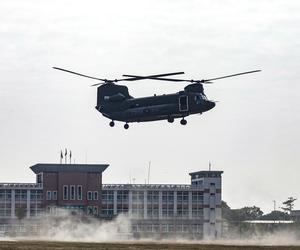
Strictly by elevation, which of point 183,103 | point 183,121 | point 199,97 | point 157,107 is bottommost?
point 183,121

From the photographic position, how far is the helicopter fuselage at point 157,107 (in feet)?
348

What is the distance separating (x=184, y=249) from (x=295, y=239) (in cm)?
4390

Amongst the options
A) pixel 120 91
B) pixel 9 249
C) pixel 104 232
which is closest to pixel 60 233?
pixel 104 232

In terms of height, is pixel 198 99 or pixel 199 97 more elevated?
pixel 199 97

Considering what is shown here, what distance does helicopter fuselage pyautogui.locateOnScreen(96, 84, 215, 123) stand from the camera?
105938mm

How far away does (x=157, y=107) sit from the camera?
4181 inches

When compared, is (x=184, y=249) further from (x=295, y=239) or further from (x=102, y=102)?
(x=295, y=239)

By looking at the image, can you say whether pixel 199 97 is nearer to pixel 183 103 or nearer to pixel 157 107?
pixel 183 103

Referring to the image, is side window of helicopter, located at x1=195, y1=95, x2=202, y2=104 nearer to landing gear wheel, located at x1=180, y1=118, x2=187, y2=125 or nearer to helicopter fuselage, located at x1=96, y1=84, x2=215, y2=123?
helicopter fuselage, located at x1=96, y1=84, x2=215, y2=123

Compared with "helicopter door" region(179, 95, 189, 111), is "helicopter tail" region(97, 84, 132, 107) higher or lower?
higher

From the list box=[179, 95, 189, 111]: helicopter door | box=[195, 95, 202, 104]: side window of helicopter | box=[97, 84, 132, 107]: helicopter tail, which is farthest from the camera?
box=[97, 84, 132, 107]: helicopter tail

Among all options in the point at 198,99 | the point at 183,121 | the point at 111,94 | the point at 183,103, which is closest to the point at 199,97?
the point at 198,99

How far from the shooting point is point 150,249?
10388cm

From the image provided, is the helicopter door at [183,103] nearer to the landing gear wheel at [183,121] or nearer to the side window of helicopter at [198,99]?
the side window of helicopter at [198,99]
